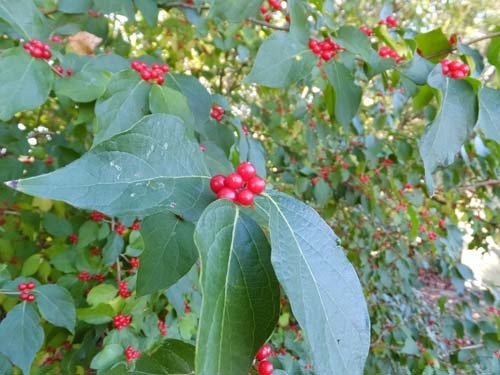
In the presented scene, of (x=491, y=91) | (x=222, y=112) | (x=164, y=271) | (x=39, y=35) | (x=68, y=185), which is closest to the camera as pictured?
(x=68, y=185)

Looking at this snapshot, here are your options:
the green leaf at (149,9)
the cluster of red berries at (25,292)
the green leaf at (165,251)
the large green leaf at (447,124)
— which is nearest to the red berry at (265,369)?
the green leaf at (165,251)

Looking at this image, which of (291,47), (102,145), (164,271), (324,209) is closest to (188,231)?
(164,271)

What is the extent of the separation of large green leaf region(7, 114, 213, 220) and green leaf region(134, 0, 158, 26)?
3.26 feet

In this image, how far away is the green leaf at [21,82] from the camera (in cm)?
115

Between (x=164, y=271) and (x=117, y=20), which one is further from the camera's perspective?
(x=117, y=20)

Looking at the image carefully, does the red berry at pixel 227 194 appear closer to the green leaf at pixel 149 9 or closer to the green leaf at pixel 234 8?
the green leaf at pixel 234 8

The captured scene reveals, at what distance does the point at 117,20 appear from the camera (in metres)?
2.83

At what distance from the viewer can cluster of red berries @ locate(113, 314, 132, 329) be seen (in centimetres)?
149

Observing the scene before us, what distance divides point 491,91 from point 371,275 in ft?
7.68

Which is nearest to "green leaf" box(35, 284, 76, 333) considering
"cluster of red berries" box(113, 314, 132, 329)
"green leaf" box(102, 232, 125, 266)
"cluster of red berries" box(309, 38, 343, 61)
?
"cluster of red berries" box(113, 314, 132, 329)

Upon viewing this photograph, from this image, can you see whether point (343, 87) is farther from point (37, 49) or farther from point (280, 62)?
point (37, 49)

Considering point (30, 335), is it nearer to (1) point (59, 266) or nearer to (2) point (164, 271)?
(1) point (59, 266)

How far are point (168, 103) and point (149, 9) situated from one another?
1.83 feet

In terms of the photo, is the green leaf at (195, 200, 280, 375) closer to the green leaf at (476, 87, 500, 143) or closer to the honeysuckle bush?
the honeysuckle bush
